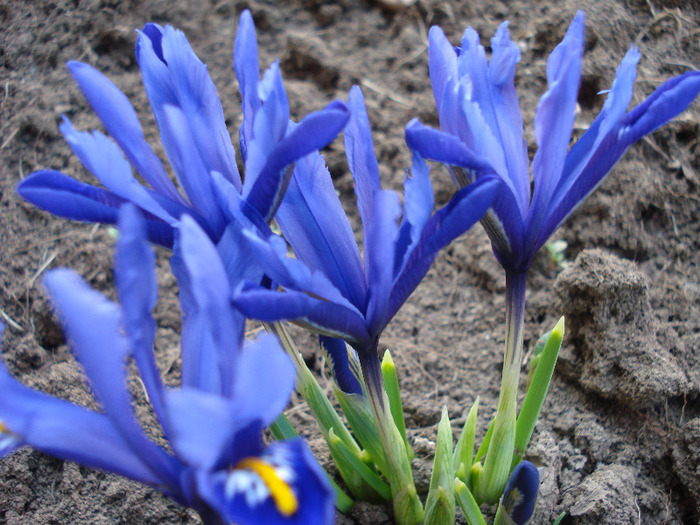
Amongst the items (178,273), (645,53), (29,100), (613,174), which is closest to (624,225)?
(613,174)

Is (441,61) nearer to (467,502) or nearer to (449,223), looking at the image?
(449,223)

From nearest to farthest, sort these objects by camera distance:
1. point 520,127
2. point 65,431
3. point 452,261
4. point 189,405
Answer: point 189,405, point 65,431, point 520,127, point 452,261

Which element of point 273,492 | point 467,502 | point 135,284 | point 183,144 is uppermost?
point 183,144

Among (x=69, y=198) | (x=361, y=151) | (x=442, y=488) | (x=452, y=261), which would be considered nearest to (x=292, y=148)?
(x=361, y=151)

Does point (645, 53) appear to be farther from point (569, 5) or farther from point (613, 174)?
point (613, 174)

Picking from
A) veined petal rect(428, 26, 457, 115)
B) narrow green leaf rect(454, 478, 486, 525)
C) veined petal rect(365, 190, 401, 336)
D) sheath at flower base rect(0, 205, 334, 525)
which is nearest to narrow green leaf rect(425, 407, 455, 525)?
narrow green leaf rect(454, 478, 486, 525)

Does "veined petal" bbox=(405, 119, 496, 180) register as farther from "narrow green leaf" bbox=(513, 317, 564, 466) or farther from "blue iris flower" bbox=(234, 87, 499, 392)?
"narrow green leaf" bbox=(513, 317, 564, 466)

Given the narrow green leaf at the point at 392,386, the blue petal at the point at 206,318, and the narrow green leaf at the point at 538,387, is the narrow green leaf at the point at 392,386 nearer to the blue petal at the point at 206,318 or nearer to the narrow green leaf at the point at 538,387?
the narrow green leaf at the point at 538,387
